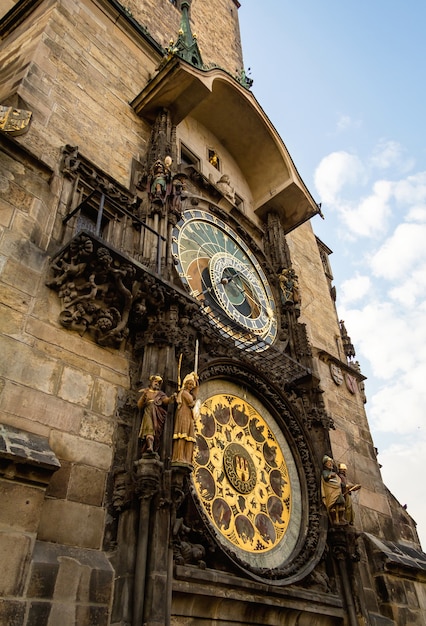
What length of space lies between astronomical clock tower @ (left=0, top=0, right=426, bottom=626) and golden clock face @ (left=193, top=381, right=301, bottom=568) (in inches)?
0.9

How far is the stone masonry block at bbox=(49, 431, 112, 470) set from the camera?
174 inches

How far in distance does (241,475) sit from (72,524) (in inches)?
94.8

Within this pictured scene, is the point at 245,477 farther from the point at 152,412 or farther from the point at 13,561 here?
the point at 13,561

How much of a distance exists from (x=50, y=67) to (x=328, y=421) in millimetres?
6347

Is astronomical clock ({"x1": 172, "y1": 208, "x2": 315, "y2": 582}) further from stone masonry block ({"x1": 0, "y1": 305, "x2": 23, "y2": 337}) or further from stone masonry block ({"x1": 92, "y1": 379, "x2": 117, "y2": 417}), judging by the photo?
stone masonry block ({"x1": 0, "y1": 305, "x2": 23, "y2": 337})

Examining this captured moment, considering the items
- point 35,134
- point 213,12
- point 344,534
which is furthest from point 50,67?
point 213,12

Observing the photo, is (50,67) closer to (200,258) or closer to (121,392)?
(200,258)

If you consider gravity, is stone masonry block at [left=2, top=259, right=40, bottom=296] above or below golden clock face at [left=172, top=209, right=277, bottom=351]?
below

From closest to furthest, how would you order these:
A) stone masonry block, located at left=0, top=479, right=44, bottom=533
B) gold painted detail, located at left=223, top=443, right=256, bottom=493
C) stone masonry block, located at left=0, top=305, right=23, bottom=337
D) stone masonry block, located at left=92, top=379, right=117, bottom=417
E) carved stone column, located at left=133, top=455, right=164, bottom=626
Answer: stone masonry block, located at left=0, top=479, right=44, bottom=533, carved stone column, located at left=133, top=455, right=164, bottom=626, stone masonry block, located at left=0, top=305, right=23, bottom=337, stone masonry block, located at left=92, top=379, right=117, bottom=417, gold painted detail, located at left=223, top=443, right=256, bottom=493

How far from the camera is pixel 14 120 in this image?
576 cm

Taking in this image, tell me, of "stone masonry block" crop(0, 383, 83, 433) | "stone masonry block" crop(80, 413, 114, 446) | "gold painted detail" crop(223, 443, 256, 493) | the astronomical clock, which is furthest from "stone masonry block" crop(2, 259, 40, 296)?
"gold painted detail" crop(223, 443, 256, 493)

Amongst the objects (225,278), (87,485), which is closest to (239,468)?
(87,485)

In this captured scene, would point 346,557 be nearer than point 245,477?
No

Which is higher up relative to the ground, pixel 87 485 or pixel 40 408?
pixel 40 408
